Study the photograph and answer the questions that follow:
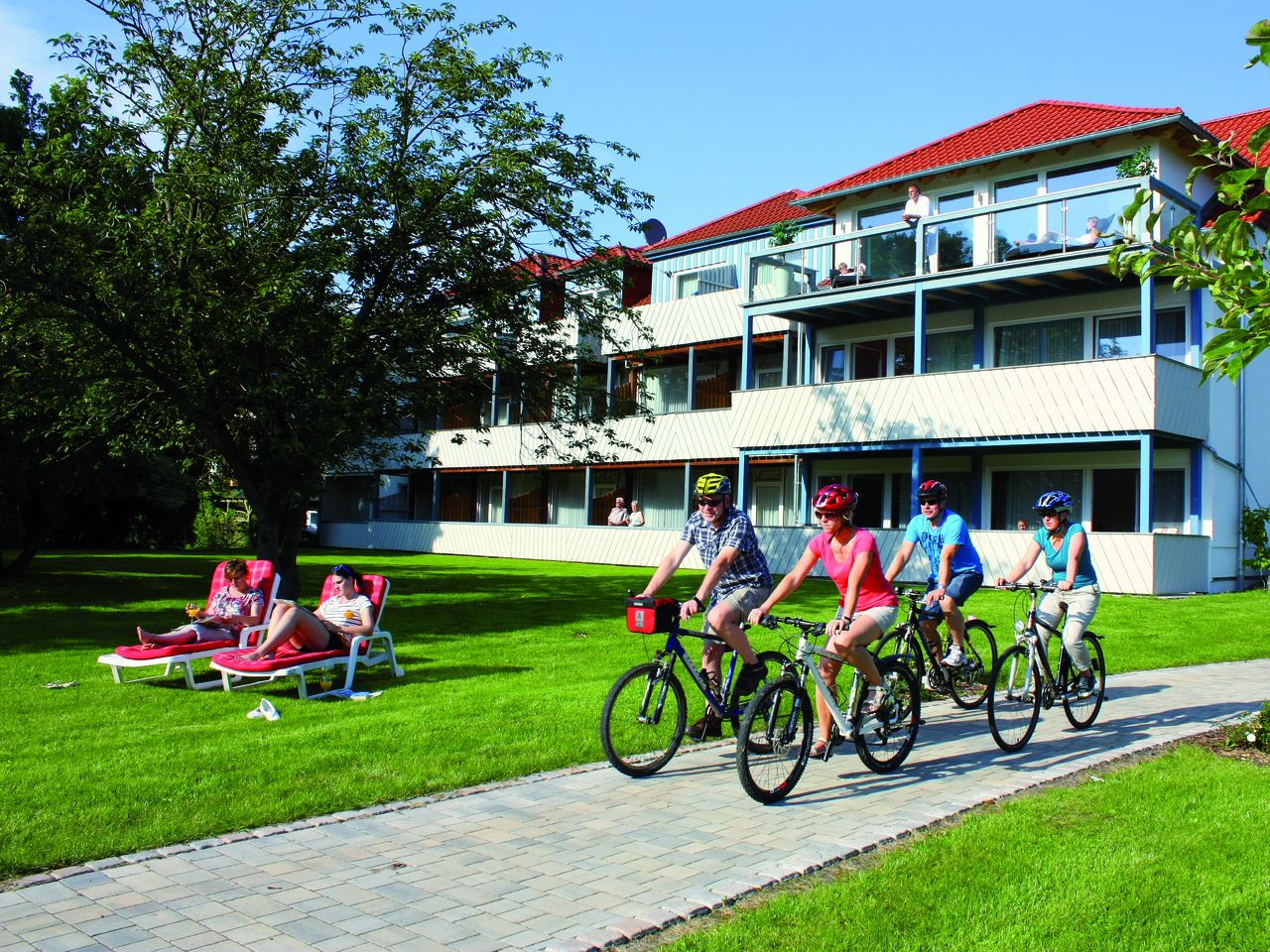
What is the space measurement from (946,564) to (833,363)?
68.2 ft

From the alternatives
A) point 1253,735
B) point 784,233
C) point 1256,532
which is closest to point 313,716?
point 1253,735

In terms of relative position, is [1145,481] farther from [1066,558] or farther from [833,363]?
[1066,558]

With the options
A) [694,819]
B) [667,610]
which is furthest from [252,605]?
[694,819]

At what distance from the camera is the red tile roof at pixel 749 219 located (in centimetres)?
3381

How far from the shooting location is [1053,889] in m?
4.94

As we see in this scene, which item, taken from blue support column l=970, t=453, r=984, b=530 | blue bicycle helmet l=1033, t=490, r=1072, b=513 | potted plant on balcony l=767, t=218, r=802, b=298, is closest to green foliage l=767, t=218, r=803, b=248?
potted plant on balcony l=767, t=218, r=802, b=298

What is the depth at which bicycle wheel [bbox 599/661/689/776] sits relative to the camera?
6.99m

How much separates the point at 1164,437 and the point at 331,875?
20.9 meters

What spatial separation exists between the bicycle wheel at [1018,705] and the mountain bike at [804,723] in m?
0.90

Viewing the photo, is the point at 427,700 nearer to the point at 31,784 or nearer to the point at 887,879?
the point at 31,784

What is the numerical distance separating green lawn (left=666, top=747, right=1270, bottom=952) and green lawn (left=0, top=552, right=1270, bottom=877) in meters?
2.82

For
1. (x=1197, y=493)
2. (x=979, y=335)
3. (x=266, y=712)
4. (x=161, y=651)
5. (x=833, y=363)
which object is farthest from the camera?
(x=833, y=363)

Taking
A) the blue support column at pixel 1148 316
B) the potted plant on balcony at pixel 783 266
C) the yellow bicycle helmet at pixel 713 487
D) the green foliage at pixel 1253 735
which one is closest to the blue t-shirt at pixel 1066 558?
the green foliage at pixel 1253 735

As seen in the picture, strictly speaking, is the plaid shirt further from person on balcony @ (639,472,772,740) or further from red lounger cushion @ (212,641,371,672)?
red lounger cushion @ (212,641,371,672)
